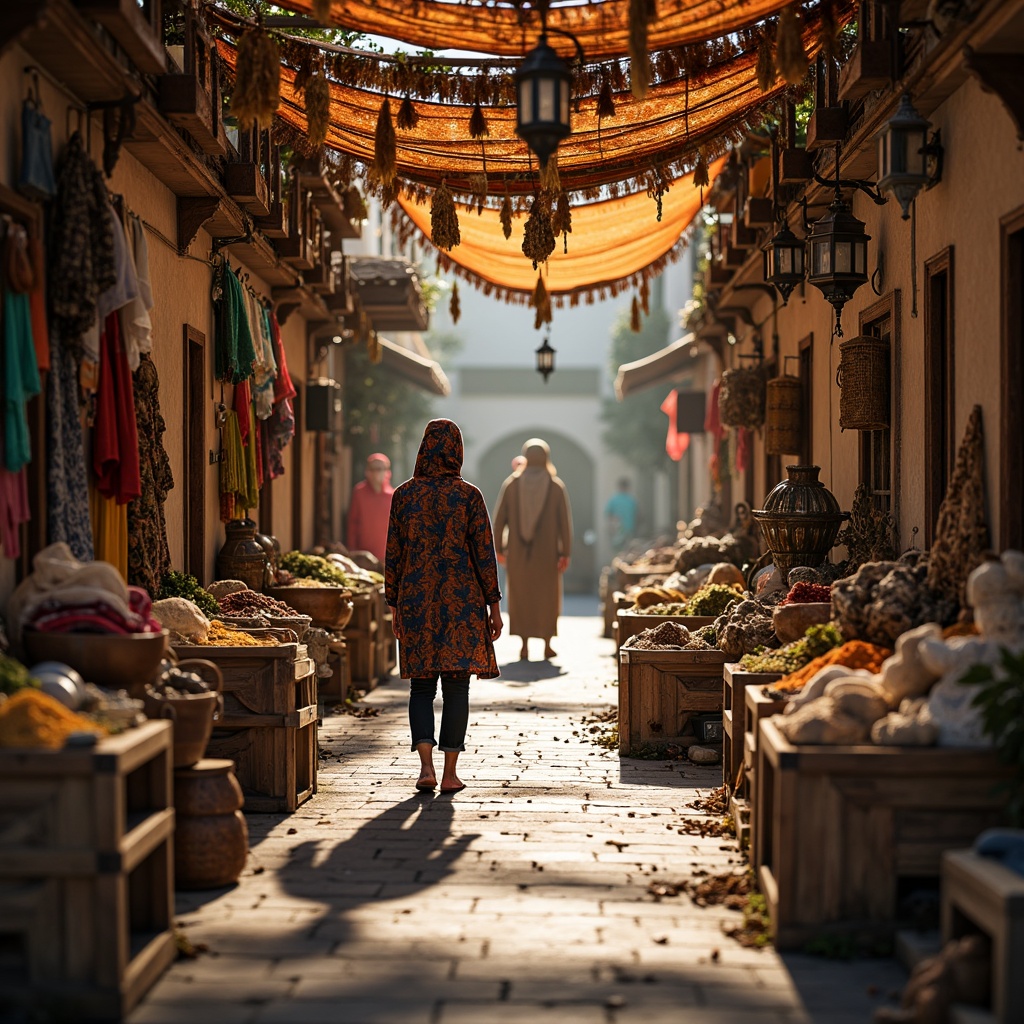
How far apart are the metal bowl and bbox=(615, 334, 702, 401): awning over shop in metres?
16.4

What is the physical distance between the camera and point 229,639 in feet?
25.4

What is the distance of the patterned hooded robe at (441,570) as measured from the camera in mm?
7777

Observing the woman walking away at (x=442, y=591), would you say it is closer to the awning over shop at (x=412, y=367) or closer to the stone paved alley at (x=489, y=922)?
the stone paved alley at (x=489, y=922)

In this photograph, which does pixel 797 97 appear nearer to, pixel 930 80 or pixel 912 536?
pixel 930 80

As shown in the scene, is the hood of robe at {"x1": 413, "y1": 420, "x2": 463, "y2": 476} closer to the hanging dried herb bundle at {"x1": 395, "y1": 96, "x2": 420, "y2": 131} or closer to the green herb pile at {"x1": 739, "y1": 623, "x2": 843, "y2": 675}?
the hanging dried herb bundle at {"x1": 395, "y1": 96, "x2": 420, "y2": 131}

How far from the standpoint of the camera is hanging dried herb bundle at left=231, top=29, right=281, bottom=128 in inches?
253

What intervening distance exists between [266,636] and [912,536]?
3.56 m

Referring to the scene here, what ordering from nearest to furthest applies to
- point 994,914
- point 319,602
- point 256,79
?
point 994,914 < point 256,79 < point 319,602

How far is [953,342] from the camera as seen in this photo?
7102 millimetres

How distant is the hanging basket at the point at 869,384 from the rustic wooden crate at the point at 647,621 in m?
2.03

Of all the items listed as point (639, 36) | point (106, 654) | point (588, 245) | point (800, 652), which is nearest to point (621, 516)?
point (588, 245)

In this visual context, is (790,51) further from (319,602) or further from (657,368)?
(657,368)

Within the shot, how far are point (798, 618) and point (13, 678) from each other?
160 inches

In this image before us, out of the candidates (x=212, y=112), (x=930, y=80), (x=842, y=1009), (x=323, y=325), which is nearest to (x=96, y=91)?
(x=212, y=112)
